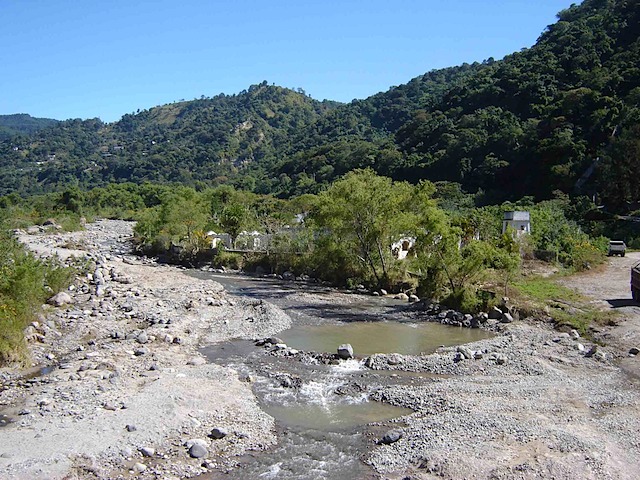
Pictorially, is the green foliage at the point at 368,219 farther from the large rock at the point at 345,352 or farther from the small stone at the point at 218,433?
the small stone at the point at 218,433

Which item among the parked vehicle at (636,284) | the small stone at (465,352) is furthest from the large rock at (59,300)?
the parked vehicle at (636,284)

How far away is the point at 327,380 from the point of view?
19.2 metres

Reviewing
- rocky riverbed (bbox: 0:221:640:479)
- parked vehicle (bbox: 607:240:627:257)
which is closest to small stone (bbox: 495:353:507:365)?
rocky riverbed (bbox: 0:221:640:479)

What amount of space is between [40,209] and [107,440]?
106 m

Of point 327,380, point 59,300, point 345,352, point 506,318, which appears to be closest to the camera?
point 327,380

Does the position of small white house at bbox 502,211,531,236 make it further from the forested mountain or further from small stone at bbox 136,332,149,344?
small stone at bbox 136,332,149,344

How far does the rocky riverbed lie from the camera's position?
41.5 feet

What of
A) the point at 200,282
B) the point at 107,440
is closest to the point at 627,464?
the point at 107,440

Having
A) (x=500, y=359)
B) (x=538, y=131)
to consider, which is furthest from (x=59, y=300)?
(x=538, y=131)

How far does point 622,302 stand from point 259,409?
22.0m

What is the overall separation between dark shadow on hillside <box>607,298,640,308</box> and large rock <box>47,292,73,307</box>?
98.6ft

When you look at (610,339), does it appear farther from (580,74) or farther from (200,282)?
(580,74)

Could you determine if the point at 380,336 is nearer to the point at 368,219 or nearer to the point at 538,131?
the point at 368,219

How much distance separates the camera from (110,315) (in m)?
28.5
